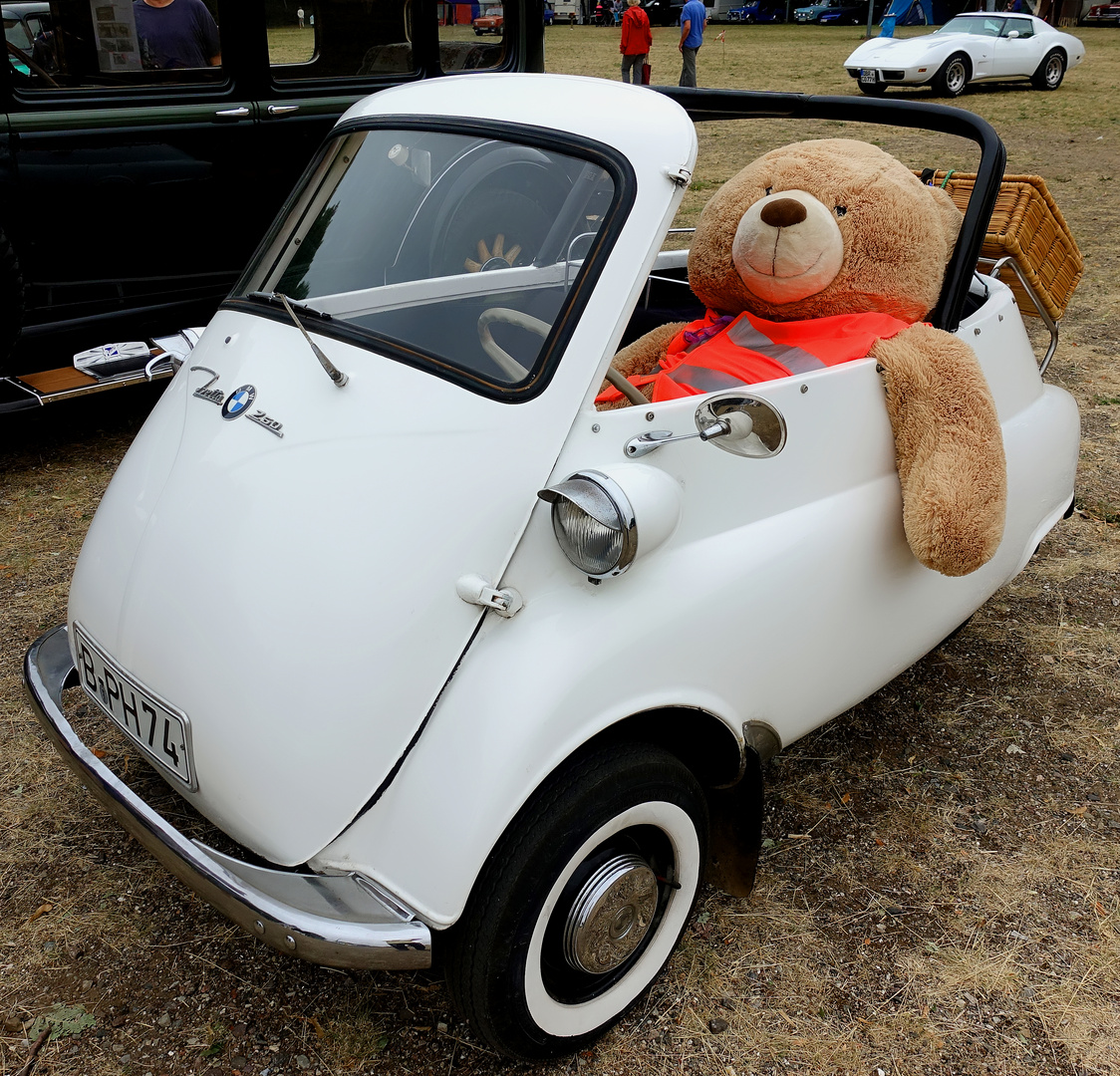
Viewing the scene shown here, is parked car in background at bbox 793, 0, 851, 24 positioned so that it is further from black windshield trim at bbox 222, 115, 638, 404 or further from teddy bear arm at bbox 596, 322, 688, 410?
black windshield trim at bbox 222, 115, 638, 404

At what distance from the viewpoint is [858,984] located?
215 centimetres

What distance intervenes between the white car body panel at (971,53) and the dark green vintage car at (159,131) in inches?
488

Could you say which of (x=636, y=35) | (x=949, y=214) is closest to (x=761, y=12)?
(x=636, y=35)

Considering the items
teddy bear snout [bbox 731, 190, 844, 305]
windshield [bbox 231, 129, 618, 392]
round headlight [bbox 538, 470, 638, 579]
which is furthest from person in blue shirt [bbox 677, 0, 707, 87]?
round headlight [bbox 538, 470, 638, 579]

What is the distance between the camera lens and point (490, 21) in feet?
17.3

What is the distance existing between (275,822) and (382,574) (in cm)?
47

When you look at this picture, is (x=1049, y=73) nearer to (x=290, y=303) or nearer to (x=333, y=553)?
(x=290, y=303)

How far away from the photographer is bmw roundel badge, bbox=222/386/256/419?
204 centimetres

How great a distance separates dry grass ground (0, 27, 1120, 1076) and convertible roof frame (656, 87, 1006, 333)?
4.08ft

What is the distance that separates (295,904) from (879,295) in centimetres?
192

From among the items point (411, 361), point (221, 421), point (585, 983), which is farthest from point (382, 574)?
point (585, 983)

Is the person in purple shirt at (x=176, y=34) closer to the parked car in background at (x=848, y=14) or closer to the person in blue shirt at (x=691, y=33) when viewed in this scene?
the person in blue shirt at (x=691, y=33)

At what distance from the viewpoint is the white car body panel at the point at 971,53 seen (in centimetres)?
1538

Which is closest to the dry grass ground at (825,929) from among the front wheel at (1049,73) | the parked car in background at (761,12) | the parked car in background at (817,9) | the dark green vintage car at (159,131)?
the dark green vintage car at (159,131)
